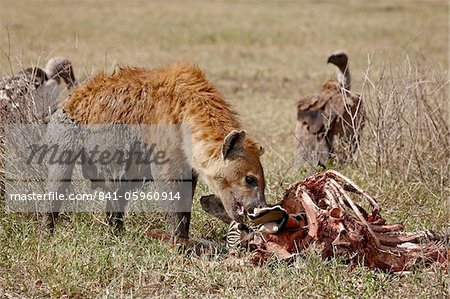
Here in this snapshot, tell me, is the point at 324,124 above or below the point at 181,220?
above

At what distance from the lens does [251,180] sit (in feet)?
18.8

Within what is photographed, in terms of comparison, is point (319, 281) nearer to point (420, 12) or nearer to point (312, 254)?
point (312, 254)

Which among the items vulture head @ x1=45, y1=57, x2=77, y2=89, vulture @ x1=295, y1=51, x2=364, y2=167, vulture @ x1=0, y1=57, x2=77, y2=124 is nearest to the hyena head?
vulture @ x1=0, y1=57, x2=77, y2=124

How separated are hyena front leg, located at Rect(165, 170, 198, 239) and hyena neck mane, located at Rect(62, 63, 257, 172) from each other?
0.72 ft

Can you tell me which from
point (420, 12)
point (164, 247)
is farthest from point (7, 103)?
point (420, 12)

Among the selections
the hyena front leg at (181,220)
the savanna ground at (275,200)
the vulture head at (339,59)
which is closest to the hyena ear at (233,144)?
the hyena front leg at (181,220)

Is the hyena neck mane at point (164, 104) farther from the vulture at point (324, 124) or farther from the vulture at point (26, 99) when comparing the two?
the vulture at point (324, 124)

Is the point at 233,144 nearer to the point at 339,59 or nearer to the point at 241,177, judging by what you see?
the point at 241,177

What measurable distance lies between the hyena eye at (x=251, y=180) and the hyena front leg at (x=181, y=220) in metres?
0.45

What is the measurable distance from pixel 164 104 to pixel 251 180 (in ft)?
2.69

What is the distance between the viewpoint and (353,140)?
8125 mm

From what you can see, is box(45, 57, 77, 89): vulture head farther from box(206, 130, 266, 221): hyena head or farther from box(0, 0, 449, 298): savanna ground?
box(206, 130, 266, 221): hyena head

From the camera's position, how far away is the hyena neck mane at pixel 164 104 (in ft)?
19.2

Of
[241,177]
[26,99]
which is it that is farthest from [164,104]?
[26,99]
